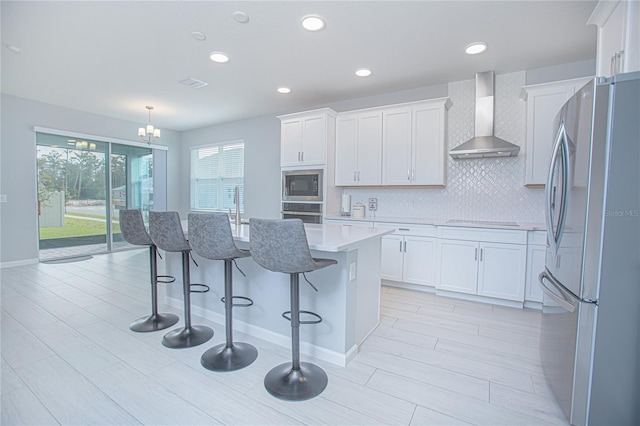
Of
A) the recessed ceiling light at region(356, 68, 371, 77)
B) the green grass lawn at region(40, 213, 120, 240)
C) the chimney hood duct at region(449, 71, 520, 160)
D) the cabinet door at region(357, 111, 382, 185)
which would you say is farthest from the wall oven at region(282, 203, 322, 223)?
the green grass lawn at region(40, 213, 120, 240)

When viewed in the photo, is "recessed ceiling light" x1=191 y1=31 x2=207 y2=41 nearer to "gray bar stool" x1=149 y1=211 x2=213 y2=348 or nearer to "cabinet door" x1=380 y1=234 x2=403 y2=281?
"gray bar stool" x1=149 y1=211 x2=213 y2=348

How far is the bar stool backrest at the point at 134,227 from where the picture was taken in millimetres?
2629

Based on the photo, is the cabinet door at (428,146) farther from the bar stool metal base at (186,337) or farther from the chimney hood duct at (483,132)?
the bar stool metal base at (186,337)

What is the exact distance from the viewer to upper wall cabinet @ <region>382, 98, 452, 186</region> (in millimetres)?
3840

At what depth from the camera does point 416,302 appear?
11.3 ft

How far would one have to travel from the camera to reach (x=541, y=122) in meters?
3.29

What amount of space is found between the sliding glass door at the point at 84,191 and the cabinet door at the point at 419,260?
5.48m

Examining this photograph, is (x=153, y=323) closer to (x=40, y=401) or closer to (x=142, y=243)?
(x=142, y=243)

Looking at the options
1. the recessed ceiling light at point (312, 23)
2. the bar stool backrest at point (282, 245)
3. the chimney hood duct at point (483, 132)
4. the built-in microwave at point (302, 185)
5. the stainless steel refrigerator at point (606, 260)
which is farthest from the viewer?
the built-in microwave at point (302, 185)

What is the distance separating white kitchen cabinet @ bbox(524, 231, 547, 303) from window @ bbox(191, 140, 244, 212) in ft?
16.1

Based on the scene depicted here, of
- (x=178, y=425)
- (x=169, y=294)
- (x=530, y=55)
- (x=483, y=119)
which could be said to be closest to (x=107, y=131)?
(x=169, y=294)

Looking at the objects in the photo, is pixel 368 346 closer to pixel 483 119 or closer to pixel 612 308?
pixel 612 308

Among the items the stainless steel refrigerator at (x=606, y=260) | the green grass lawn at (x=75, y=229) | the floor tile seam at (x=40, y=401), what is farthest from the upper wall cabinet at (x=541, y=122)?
the green grass lawn at (x=75, y=229)

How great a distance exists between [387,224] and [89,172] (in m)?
5.66
